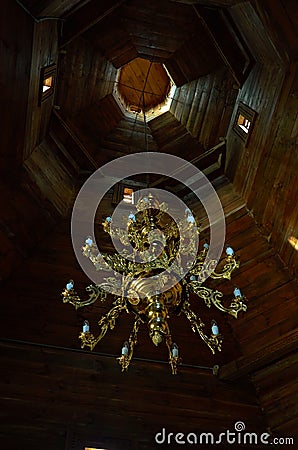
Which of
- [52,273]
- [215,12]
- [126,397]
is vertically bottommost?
[126,397]

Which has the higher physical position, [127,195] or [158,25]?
[158,25]

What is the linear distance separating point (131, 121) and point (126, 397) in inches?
215

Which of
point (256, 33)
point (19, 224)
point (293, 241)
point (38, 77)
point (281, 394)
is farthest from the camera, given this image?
point (281, 394)

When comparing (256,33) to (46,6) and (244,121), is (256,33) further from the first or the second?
→ (46,6)

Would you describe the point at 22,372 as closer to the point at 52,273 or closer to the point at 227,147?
the point at 52,273

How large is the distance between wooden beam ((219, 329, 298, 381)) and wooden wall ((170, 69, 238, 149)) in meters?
3.86

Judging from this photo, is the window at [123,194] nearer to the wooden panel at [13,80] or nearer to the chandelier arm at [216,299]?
the wooden panel at [13,80]

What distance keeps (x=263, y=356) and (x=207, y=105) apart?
15.4ft

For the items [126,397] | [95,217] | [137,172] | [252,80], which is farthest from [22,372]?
[252,80]

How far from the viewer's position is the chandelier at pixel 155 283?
452 cm

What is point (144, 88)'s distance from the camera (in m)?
9.67

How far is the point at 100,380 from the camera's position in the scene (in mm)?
6742

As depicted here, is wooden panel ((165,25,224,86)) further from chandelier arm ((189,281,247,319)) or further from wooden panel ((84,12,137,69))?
chandelier arm ((189,281,247,319))

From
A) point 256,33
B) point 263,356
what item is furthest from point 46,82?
point 263,356
